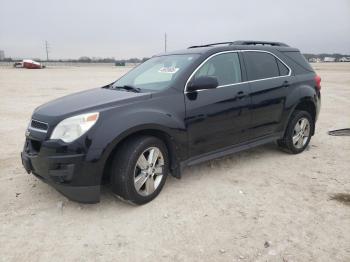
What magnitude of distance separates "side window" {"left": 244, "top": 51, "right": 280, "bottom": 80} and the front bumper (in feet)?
8.82

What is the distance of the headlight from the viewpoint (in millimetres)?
3230

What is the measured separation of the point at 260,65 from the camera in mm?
4871

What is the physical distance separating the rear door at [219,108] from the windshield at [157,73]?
254 mm

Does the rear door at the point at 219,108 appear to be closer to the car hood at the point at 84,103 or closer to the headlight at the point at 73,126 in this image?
the car hood at the point at 84,103

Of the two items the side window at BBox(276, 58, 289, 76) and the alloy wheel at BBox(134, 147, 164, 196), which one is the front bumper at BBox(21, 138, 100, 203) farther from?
the side window at BBox(276, 58, 289, 76)

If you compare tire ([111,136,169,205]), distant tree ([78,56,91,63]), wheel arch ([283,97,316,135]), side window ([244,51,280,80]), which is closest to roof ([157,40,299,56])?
side window ([244,51,280,80])

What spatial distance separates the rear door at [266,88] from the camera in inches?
183

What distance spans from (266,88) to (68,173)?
10.1ft

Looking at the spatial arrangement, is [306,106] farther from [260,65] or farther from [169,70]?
[169,70]

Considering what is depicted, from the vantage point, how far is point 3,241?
2941 mm

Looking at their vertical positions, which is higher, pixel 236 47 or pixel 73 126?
pixel 236 47

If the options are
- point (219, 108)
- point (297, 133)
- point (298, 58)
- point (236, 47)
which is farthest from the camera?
point (298, 58)

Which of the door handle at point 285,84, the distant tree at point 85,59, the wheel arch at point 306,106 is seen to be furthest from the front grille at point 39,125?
the distant tree at point 85,59

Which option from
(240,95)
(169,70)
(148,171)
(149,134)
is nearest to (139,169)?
(148,171)
